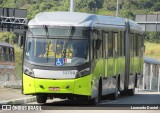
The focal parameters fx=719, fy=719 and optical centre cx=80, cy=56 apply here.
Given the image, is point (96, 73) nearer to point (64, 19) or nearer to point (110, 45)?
point (64, 19)

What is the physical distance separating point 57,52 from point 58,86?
113cm

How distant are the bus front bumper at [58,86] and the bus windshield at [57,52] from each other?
56 centimetres

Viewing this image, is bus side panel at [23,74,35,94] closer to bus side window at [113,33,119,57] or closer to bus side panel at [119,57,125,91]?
bus side window at [113,33,119,57]

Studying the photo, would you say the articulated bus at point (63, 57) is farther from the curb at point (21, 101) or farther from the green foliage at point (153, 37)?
the green foliage at point (153, 37)

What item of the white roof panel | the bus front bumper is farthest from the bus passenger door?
the bus front bumper

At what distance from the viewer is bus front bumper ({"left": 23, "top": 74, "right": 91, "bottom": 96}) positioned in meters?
22.6

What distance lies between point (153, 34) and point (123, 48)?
10766 cm

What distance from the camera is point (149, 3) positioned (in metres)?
161

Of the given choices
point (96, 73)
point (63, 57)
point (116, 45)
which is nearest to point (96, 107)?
point (96, 73)

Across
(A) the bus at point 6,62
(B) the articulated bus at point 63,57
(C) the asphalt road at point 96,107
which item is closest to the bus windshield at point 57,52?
(B) the articulated bus at point 63,57

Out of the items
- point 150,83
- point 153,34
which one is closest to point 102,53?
point 150,83

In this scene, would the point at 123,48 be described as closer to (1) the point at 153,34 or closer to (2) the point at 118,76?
(2) the point at 118,76

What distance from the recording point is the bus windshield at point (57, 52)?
2289 centimetres

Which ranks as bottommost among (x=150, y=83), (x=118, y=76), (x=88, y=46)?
(x=150, y=83)
